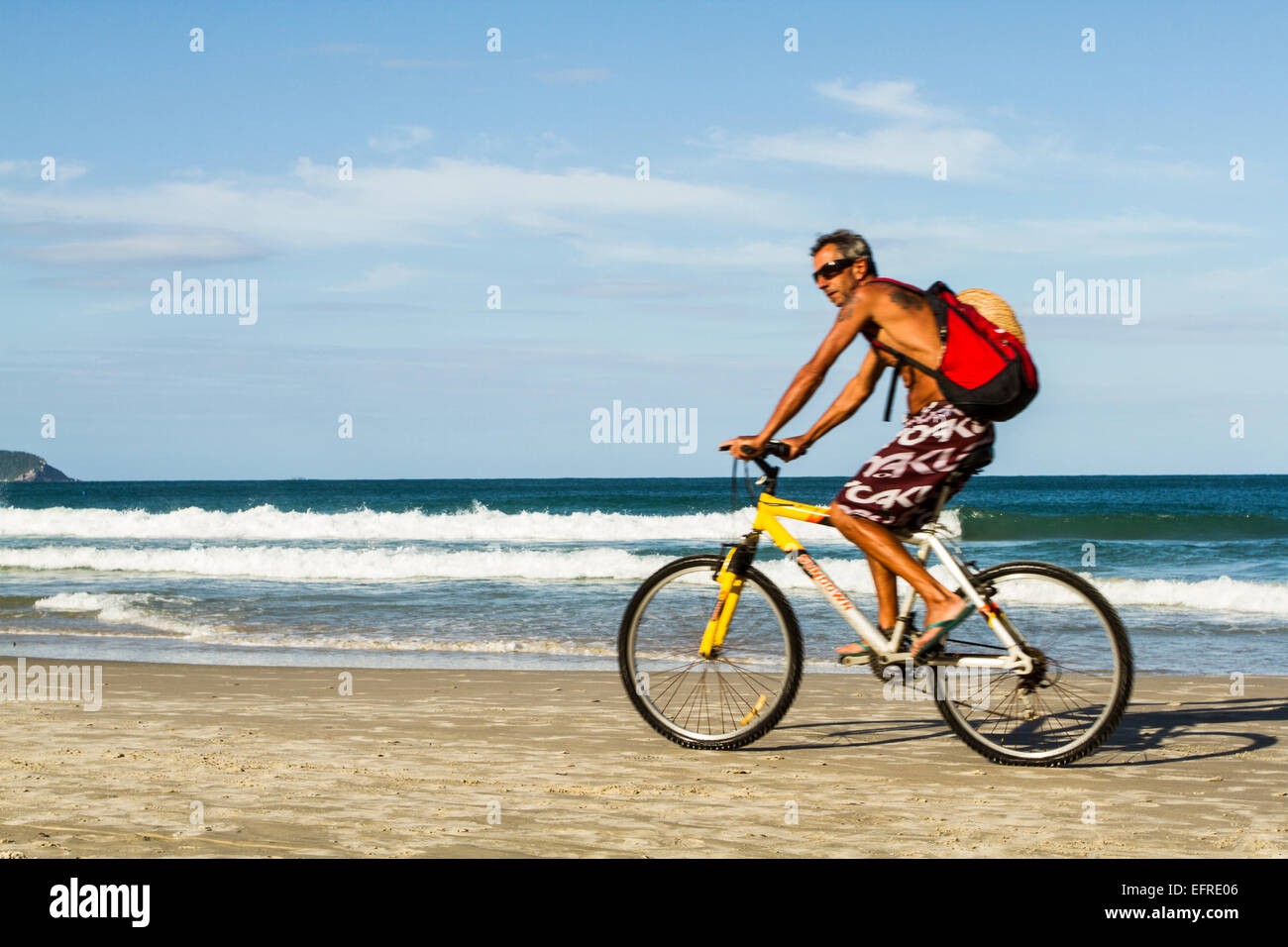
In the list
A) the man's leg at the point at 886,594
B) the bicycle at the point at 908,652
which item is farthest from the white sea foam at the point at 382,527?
the man's leg at the point at 886,594

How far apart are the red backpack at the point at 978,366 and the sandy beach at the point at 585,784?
1.45 meters

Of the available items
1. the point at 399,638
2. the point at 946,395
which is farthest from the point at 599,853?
the point at 399,638

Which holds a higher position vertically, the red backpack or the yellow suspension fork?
the red backpack

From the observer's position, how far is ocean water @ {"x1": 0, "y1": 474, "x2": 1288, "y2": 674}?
9852 mm

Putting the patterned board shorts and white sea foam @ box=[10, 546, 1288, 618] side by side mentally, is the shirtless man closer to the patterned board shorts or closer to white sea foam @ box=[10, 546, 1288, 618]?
the patterned board shorts

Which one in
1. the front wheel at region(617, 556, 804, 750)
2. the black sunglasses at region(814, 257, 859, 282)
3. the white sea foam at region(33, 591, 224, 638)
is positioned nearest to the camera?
the black sunglasses at region(814, 257, 859, 282)

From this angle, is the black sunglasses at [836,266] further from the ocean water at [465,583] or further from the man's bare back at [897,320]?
the ocean water at [465,583]

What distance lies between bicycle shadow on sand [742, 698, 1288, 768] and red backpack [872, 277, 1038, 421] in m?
1.64

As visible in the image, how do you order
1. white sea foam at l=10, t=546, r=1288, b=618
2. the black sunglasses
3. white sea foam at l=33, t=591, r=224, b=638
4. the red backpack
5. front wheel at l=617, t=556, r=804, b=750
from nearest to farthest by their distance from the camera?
the red backpack
the black sunglasses
front wheel at l=617, t=556, r=804, b=750
white sea foam at l=33, t=591, r=224, b=638
white sea foam at l=10, t=546, r=1288, b=618

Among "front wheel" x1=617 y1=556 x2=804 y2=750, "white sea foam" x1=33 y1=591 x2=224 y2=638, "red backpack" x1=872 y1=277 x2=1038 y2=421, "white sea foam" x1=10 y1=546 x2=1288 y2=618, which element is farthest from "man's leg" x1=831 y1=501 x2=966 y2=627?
"white sea foam" x1=10 y1=546 x2=1288 y2=618

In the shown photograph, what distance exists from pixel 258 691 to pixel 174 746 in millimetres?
1955

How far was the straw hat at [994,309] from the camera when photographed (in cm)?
453

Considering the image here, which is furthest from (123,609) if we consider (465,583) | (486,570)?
(486,570)
